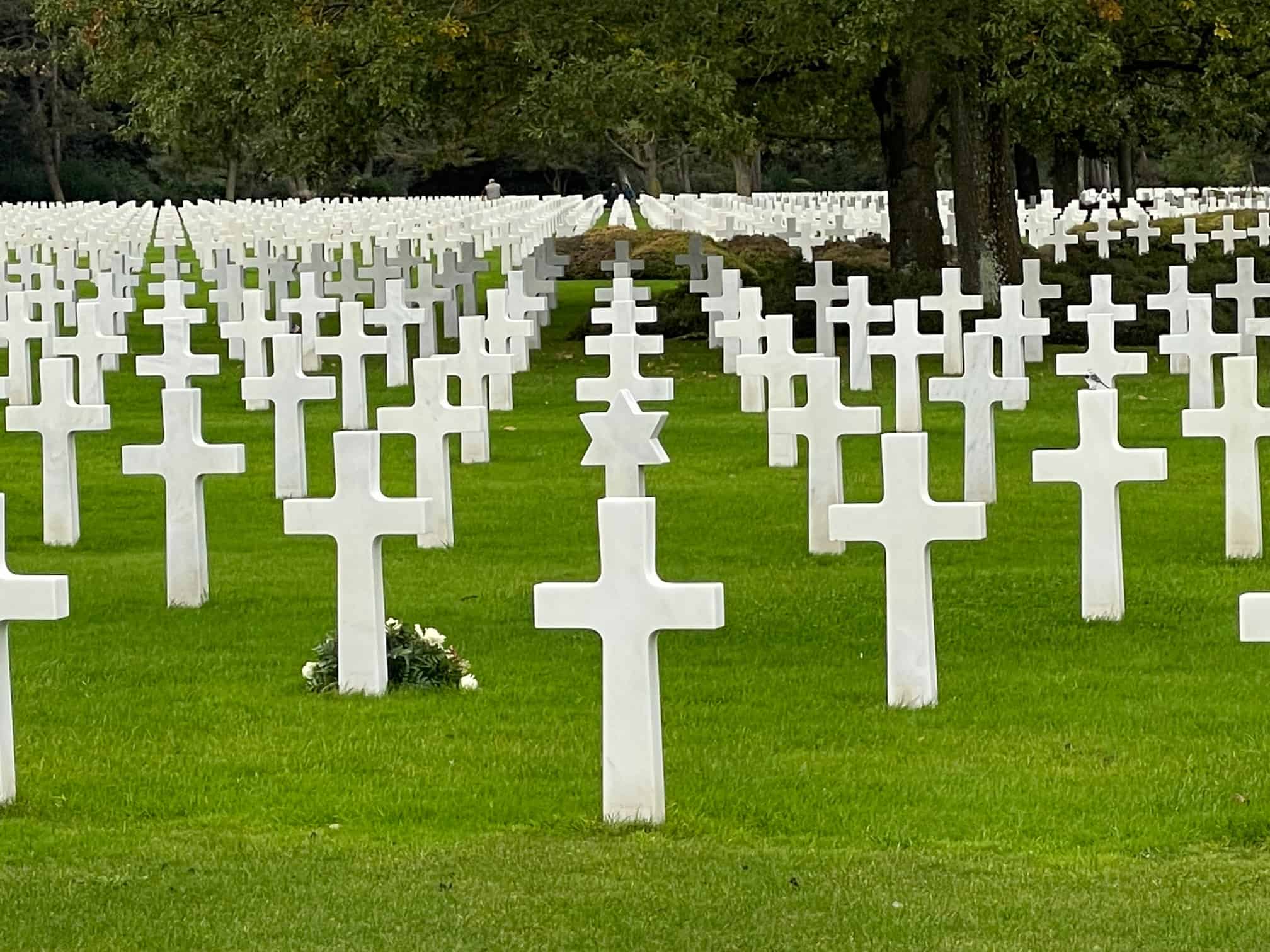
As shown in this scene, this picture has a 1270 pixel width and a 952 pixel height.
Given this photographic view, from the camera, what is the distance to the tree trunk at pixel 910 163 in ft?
85.0

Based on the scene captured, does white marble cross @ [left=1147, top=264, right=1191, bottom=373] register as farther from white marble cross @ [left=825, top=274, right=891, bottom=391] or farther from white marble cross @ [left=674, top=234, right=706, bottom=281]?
white marble cross @ [left=674, top=234, right=706, bottom=281]

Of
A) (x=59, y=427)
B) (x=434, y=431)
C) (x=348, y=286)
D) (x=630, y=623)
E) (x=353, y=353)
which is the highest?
(x=348, y=286)

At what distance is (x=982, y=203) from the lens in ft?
81.8

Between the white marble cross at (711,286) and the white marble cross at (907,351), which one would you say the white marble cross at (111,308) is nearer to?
the white marble cross at (711,286)

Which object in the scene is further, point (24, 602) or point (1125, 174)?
point (1125, 174)

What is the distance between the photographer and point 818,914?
5.95 m

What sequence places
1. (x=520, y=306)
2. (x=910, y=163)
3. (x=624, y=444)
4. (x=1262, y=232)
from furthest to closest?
(x=1262, y=232) < (x=910, y=163) < (x=520, y=306) < (x=624, y=444)

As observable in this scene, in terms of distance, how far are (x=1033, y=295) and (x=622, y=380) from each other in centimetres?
922

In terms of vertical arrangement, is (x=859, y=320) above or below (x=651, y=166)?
below

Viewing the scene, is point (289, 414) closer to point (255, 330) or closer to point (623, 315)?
point (623, 315)

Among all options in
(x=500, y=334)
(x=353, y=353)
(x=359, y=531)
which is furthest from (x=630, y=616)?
(x=500, y=334)

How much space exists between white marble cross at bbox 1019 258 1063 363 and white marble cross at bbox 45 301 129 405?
26.7ft

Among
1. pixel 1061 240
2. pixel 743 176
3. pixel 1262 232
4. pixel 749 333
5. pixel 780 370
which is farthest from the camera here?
pixel 743 176

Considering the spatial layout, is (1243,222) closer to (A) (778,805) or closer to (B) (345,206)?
(B) (345,206)
